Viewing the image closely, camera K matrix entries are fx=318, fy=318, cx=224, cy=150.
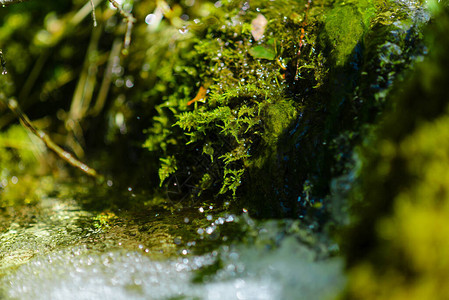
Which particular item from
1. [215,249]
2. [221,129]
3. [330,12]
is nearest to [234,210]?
[215,249]

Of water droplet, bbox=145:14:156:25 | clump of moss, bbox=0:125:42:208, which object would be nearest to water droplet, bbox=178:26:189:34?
water droplet, bbox=145:14:156:25

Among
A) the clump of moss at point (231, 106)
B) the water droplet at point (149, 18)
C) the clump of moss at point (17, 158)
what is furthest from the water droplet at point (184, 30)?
the clump of moss at point (17, 158)

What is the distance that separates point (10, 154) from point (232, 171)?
235 centimetres

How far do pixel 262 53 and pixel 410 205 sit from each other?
1.30 meters

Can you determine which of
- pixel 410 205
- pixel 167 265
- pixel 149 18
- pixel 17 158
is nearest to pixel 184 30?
pixel 149 18

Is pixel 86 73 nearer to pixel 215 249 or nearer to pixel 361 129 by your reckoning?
pixel 215 249

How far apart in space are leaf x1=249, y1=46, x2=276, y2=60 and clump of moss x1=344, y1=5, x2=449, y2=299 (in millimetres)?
970

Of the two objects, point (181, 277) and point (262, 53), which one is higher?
point (262, 53)

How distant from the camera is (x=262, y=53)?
190cm

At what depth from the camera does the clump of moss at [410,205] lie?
0.83 m

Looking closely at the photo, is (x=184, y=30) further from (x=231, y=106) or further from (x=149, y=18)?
(x=231, y=106)

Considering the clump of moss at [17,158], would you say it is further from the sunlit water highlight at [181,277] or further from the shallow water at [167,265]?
the sunlit water highlight at [181,277]

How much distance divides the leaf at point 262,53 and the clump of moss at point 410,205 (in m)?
0.97

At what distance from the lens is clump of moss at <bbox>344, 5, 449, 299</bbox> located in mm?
826
